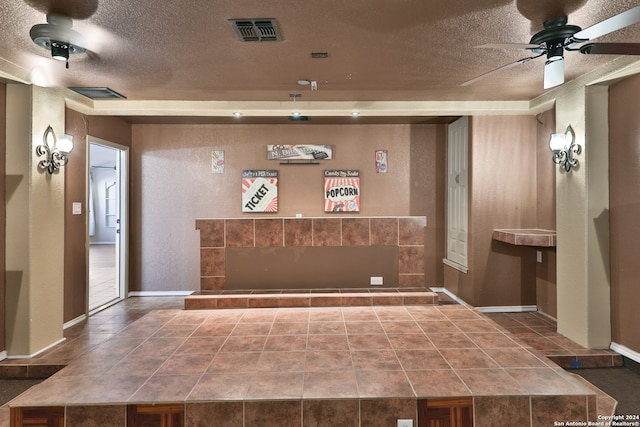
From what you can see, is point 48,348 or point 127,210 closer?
point 48,348

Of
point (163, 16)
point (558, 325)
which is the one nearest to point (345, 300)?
point (558, 325)

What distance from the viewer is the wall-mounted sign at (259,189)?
18.2 feet

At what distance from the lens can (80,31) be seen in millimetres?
2654

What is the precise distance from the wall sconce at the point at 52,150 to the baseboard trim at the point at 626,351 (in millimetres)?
5668

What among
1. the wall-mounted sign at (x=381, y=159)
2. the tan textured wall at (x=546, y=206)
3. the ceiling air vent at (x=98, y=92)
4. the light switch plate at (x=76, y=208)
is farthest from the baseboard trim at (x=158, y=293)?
the tan textured wall at (x=546, y=206)

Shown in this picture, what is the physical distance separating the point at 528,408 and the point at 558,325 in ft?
7.10

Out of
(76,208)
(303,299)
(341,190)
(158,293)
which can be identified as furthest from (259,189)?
(76,208)

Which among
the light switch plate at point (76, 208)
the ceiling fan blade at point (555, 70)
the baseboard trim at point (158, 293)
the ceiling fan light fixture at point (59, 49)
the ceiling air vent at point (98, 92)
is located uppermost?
the ceiling air vent at point (98, 92)

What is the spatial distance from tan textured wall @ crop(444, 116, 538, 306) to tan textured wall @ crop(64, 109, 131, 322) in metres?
4.80

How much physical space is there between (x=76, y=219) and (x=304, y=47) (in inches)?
136

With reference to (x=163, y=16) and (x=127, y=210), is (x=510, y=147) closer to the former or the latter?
(x=163, y=16)

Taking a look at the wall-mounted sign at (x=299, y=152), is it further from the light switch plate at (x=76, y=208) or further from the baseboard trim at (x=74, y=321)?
the baseboard trim at (x=74, y=321)

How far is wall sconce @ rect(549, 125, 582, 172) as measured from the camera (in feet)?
12.2

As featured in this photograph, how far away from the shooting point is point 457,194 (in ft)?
17.1
